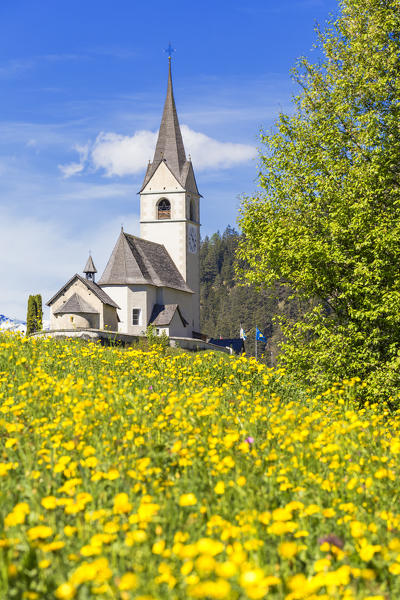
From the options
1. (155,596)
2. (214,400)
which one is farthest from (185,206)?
(155,596)

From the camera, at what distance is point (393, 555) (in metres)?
3.53

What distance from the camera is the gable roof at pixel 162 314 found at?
53.5m

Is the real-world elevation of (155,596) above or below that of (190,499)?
below

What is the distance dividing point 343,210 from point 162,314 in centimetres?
3914

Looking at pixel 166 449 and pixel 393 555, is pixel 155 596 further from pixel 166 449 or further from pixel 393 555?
pixel 166 449

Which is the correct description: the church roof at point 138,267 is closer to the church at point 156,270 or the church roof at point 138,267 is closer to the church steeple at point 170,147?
the church at point 156,270

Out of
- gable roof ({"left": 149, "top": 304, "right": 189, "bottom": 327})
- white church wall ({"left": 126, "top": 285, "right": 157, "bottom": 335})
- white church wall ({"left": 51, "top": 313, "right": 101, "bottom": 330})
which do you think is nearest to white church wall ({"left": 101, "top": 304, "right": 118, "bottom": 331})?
white church wall ({"left": 51, "top": 313, "right": 101, "bottom": 330})

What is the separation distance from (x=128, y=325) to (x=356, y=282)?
38.7 metres

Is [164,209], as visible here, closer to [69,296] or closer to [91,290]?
[91,290]

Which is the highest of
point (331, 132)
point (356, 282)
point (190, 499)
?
point (331, 132)

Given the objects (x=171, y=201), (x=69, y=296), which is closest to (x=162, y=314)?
(x=69, y=296)

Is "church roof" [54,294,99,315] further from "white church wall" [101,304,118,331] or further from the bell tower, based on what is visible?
the bell tower

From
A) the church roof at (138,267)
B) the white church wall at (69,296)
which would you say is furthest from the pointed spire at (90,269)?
the white church wall at (69,296)

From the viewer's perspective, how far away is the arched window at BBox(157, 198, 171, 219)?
206ft
